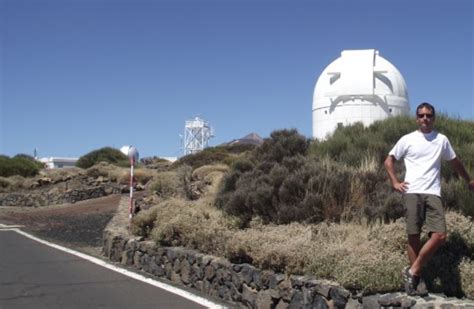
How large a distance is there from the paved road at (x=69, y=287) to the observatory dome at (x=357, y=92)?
1407 cm

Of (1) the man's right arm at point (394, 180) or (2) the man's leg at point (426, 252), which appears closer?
(2) the man's leg at point (426, 252)

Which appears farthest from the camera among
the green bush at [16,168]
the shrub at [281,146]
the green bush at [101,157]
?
the green bush at [101,157]

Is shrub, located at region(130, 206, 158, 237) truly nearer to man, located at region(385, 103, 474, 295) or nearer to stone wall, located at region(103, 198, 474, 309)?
stone wall, located at region(103, 198, 474, 309)

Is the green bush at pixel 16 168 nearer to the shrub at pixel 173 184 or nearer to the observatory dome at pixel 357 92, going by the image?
the shrub at pixel 173 184

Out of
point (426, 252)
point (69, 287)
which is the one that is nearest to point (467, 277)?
point (426, 252)

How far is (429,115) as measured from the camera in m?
7.16

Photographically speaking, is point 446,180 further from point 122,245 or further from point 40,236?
point 40,236

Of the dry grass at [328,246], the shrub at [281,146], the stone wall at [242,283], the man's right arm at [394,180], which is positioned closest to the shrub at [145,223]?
the stone wall at [242,283]

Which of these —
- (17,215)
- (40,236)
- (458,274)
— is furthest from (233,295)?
(17,215)

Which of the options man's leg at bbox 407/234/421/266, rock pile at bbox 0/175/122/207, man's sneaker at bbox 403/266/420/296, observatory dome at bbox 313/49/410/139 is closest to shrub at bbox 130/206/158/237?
man's leg at bbox 407/234/421/266

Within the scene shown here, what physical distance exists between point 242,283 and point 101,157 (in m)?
53.7

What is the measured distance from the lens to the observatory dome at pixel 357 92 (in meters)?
25.3

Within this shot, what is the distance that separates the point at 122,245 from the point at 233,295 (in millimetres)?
4985

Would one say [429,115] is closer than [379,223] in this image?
Yes
